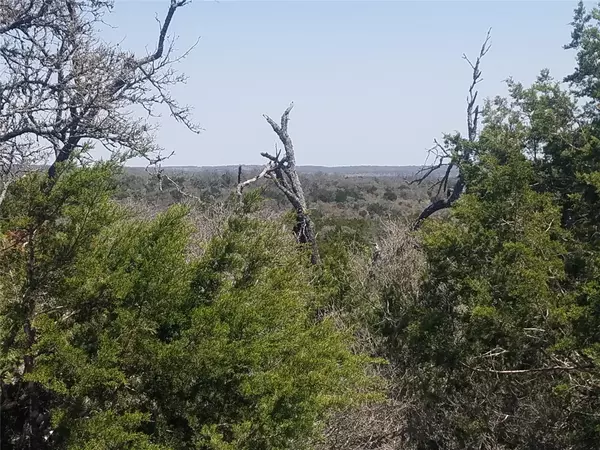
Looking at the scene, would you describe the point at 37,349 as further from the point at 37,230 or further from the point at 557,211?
the point at 557,211

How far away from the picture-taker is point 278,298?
666cm

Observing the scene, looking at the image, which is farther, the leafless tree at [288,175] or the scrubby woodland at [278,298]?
the leafless tree at [288,175]

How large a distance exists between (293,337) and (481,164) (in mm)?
6833

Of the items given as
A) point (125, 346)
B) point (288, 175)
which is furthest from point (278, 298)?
point (288, 175)

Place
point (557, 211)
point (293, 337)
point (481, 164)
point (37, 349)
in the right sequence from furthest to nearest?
point (481, 164), point (557, 211), point (293, 337), point (37, 349)

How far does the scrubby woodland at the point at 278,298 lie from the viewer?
5.68m

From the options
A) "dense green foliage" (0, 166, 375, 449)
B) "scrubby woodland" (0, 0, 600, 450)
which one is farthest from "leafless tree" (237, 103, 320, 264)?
"dense green foliage" (0, 166, 375, 449)

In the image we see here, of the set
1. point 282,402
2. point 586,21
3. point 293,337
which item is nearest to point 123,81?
point 293,337

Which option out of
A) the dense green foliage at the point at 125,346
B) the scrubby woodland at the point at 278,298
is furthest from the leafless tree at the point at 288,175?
the dense green foliage at the point at 125,346

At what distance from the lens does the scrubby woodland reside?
5.68 m

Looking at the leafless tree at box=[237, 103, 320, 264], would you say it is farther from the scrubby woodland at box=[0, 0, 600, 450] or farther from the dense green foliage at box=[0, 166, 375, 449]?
the dense green foliage at box=[0, 166, 375, 449]

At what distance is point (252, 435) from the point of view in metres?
5.76

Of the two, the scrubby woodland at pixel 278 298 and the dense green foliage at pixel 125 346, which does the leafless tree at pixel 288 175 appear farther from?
the dense green foliage at pixel 125 346

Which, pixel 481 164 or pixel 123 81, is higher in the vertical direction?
pixel 123 81
